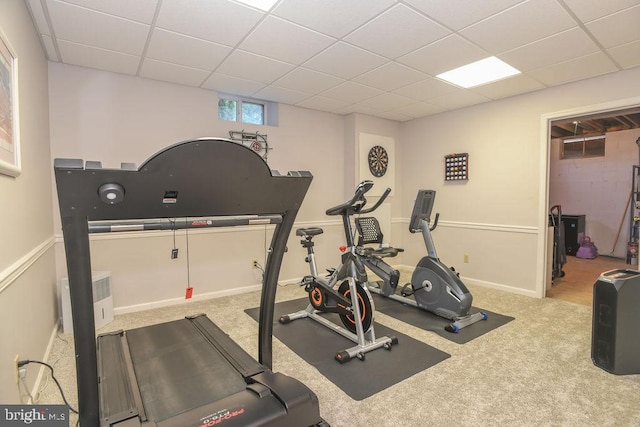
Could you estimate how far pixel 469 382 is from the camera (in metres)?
2.22

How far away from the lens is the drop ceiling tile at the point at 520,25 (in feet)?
7.30

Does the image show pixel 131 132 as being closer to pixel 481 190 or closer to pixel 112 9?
pixel 112 9

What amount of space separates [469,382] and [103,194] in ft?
7.72

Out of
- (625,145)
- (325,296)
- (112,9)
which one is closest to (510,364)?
(325,296)

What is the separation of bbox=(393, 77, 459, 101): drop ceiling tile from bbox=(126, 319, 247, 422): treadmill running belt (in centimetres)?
327

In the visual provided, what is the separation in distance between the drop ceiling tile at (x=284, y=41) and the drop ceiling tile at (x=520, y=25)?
1.12 meters

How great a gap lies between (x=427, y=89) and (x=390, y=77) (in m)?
0.65

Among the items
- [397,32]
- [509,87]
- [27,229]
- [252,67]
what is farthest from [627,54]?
[27,229]

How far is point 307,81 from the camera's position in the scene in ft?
11.8

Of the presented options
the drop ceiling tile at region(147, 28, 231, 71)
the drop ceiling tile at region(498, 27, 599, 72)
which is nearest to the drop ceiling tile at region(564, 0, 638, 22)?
the drop ceiling tile at region(498, 27, 599, 72)

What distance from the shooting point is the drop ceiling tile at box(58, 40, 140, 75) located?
2777 millimetres

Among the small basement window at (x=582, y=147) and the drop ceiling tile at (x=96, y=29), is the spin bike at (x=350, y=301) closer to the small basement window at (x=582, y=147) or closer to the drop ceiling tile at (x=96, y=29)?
the drop ceiling tile at (x=96, y=29)

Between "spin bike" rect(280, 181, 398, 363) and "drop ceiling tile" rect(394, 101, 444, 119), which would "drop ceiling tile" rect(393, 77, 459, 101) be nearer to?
"drop ceiling tile" rect(394, 101, 444, 119)

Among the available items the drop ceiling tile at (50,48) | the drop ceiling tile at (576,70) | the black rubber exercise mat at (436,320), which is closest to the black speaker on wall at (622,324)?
the black rubber exercise mat at (436,320)
